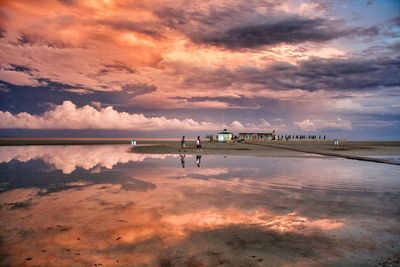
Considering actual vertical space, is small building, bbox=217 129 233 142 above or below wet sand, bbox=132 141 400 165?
above

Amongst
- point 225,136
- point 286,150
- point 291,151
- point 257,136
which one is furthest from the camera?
point 257,136

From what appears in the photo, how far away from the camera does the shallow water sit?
6949 millimetres

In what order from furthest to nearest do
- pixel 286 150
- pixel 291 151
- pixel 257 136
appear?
pixel 257 136 → pixel 286 150 → pixel 291 151

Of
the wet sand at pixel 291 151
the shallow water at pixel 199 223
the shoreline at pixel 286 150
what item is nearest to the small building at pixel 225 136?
the shoreline at pixel 286 150

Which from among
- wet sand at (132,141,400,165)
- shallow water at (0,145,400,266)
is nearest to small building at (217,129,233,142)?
wet sand at (132,141,400,165)

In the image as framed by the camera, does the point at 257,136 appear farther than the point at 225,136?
Yes

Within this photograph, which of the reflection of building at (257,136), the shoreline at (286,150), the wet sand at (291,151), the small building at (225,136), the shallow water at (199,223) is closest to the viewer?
the shallow water at (199,223)

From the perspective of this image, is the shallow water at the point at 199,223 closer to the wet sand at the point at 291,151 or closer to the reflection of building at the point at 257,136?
the wet sand at the point at 291,151

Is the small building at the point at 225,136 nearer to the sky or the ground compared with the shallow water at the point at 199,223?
nearer to the sky

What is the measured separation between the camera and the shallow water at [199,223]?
6.95 m

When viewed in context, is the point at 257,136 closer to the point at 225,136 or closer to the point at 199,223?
the point at 225,136

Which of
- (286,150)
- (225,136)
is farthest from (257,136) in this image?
(286,150)

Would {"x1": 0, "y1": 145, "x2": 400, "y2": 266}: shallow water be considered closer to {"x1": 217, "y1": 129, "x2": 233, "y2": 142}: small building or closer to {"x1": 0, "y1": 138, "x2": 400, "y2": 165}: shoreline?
{"x1": 0, "y1": 138, "x2": 400, "y2": 165}: shoreline

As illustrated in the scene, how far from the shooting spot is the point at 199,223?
9508 mm
